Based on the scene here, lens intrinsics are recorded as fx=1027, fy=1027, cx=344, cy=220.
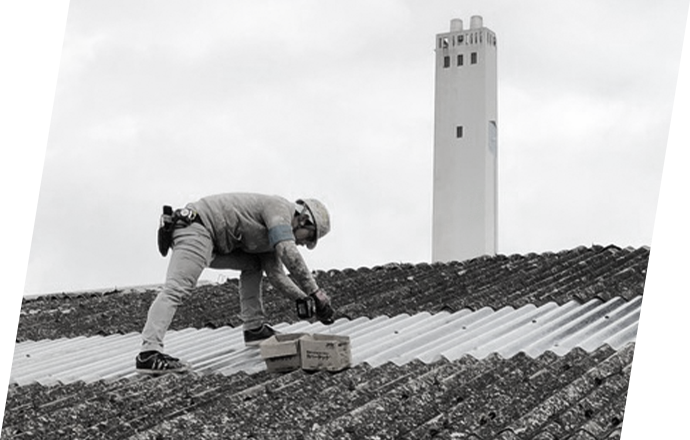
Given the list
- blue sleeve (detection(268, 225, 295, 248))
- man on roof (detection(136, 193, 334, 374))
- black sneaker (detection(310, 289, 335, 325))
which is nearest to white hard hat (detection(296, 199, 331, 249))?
man on roof (detection(136, 193, 334, 374))

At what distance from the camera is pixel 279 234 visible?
19.9 ft

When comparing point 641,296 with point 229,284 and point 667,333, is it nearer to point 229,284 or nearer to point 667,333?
point 667,333

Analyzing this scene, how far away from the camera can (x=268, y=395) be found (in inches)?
205

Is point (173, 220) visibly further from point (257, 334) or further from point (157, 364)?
point (257, 334)

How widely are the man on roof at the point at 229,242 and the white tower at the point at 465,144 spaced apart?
66.5ft

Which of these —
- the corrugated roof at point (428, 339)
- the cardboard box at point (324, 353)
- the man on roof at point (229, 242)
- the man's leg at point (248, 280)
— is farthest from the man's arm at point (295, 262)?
the man's leg at point (248, 280)

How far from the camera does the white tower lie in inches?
1048

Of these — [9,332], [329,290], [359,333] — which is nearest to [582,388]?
[359,333]

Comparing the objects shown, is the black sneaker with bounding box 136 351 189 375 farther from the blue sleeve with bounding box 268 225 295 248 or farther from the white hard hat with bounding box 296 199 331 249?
the white hard hat with bounding box 296 199 331 249

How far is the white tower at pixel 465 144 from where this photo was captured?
26.6 meters

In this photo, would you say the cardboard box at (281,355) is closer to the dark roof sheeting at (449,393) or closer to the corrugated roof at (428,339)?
the dark roof sheeting at (449,393)

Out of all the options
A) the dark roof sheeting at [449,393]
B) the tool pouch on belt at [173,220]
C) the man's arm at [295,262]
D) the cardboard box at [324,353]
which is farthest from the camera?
the tool pouch on belt at [173,220]

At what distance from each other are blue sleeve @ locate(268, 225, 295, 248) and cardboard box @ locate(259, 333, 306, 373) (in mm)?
599

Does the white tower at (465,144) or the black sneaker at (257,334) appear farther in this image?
the white tower at (465,144)
